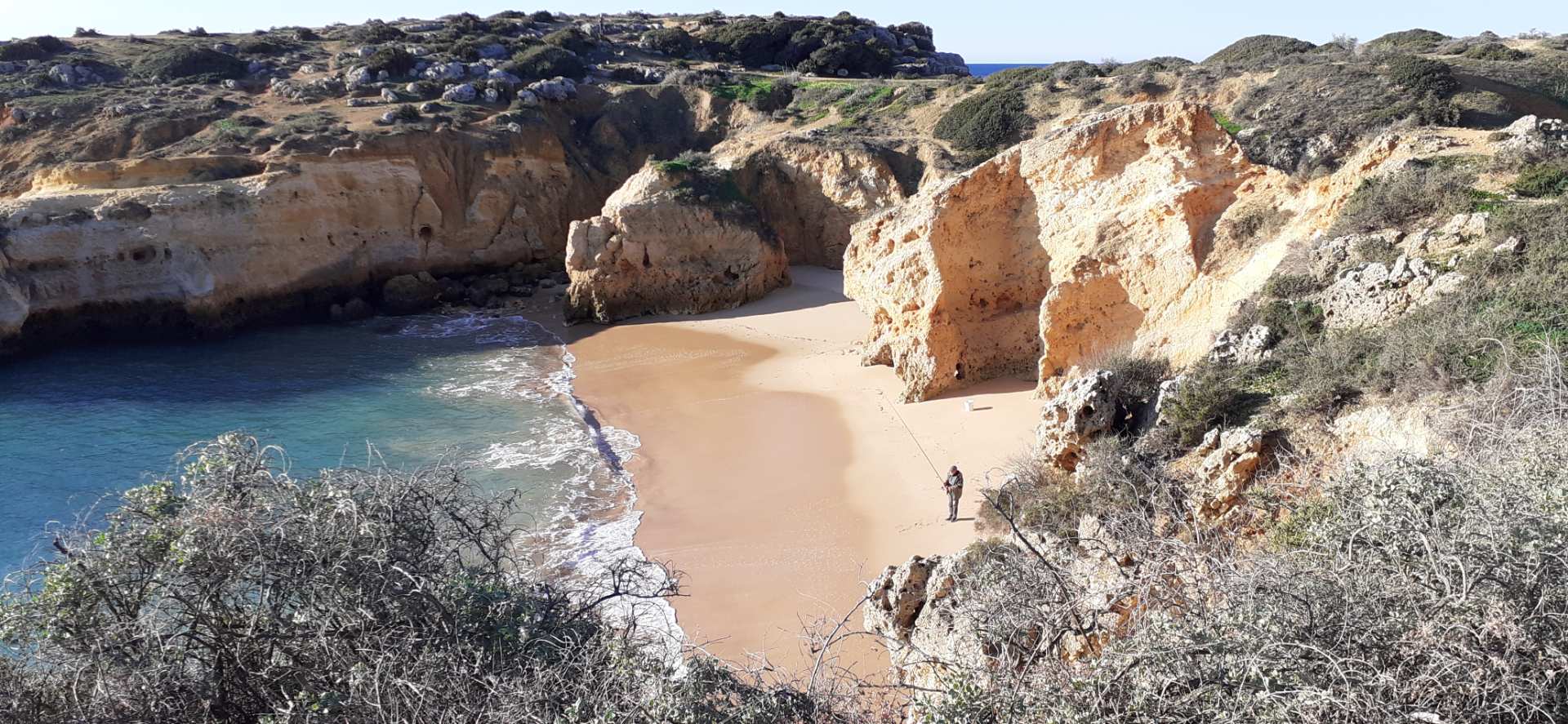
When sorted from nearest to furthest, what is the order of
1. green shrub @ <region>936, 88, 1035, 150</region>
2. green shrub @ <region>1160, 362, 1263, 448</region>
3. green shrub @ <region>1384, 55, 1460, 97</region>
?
green shrub @ <region>1160, 362, 1263, 448</region> < green shrub @ <region>1384, 55, 1460, 97</region> < green shrub @ <region>936, 88, 1035, 150</region>

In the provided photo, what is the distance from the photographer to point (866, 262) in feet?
54.7

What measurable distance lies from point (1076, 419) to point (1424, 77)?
18232 millimetres

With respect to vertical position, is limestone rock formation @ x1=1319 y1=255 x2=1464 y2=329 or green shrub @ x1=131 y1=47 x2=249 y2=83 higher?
green shrub @ x1=131 y1=47 x2=249 y2=83

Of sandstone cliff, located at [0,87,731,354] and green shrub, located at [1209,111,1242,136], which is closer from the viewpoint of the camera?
green shrub, located at [1209,111,1242,136]

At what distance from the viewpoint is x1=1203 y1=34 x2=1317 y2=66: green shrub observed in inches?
1188

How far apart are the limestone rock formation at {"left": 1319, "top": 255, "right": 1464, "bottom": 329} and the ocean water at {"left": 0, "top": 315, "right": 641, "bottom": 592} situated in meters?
7.96

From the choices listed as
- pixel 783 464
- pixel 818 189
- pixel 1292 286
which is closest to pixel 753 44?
pixel 818 189

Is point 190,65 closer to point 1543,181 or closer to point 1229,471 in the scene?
point 1229,471

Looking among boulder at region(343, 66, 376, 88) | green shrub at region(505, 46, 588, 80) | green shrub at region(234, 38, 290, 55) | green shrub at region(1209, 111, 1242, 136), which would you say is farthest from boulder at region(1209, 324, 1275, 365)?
green shrub at region(234, 38, 290, 55)

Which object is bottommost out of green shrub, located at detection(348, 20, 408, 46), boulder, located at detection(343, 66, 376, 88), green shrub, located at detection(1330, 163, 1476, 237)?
green shrub, located at detection(1330, 163, 1476, 237)

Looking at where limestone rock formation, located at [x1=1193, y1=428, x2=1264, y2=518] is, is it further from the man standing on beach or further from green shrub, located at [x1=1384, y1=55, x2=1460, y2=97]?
green shrub, located at [x1=1384, y1=55, x2=1460, y2=97]

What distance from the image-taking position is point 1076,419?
364 inches

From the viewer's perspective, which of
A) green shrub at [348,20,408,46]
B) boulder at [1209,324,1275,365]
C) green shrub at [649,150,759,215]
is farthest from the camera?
green shrub at [348,20,408,46]

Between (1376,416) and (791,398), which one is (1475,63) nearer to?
(791,398)
